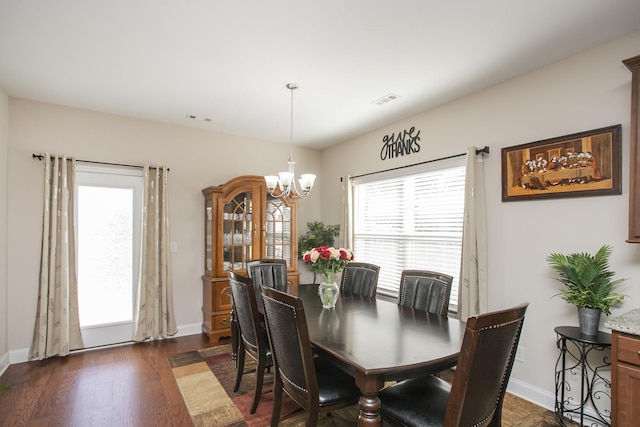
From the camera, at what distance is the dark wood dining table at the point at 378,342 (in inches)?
62.3

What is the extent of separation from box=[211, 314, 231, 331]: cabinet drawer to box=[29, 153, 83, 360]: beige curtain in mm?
1385

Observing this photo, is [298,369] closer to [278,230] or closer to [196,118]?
[278,230]

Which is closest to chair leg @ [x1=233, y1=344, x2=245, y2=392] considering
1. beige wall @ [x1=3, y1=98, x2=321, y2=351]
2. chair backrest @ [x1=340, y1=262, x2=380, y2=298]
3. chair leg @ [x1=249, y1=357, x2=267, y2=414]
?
chair leg @ [x1=249, y1=357, x2=267, y2=414]

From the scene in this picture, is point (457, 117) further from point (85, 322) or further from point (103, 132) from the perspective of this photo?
point (85, 322)

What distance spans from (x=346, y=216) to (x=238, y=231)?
4.90 feet

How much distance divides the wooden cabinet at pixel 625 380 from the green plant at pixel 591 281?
15.9 inches

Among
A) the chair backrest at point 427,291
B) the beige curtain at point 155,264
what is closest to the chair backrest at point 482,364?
the chair backrest at point 427,291

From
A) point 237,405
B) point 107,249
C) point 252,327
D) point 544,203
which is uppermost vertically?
point 544,203

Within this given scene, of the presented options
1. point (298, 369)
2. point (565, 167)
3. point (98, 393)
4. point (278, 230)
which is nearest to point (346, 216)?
point (278, 230)

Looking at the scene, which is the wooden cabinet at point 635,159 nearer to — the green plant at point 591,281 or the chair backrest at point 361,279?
the green plant at point 591,281

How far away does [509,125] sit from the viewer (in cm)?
295

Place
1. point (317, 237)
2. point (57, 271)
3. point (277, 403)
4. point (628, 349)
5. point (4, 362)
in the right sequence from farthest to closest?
1. point (317, 237)
2. point (57, 271)
3. point (4, 362)
4. point (277, 403)
5. point (628, 349)

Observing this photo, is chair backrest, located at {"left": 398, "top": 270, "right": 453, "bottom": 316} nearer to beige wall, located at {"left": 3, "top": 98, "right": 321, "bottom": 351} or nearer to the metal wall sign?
the metal wall sign

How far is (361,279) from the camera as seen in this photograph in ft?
11.1
